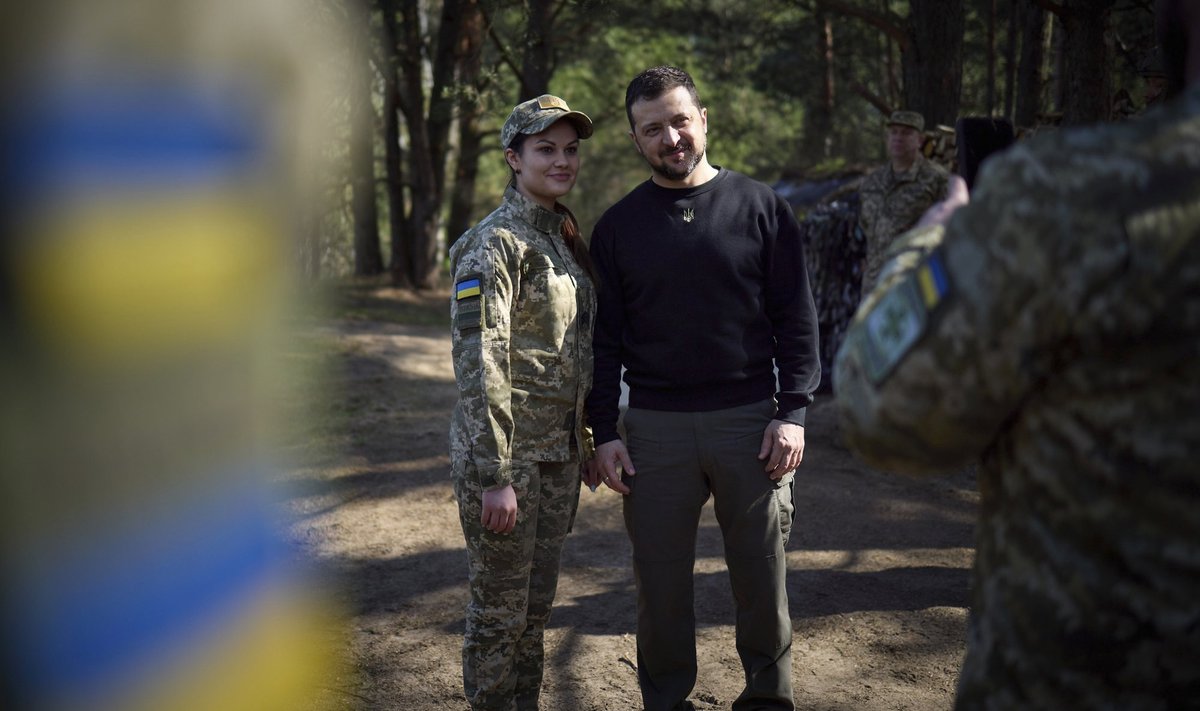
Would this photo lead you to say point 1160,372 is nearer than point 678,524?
Yes

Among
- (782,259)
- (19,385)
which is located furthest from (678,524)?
(19,385)

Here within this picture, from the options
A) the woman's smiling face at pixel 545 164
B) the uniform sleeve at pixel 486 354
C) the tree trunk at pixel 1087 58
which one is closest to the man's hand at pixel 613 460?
the uniform sleeve at pixel 486 354

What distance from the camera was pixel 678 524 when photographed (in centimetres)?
344

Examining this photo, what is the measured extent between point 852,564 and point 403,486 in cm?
310

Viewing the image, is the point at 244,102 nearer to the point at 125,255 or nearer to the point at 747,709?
the point at 125,255

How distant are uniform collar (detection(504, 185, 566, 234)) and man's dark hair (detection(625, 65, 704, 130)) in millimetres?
399

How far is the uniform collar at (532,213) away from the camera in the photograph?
3.30 meters

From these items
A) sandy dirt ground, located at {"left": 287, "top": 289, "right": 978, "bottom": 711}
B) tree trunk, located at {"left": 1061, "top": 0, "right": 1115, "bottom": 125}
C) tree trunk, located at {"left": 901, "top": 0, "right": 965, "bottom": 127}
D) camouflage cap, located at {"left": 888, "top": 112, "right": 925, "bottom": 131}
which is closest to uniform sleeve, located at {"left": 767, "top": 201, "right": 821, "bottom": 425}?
sandy dirt ground, located at {"left": 287, "top": 289, "right": 978, "bottom": 711}

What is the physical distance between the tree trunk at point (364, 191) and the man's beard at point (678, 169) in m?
15.5

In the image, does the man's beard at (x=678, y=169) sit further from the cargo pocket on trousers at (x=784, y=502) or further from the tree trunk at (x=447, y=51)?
the tree trunk at (x=447, y=51)

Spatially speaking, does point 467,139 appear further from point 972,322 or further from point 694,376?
point 972,322

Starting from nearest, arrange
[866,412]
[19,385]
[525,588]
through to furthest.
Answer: [866,412]
[19,385]
[525,588]

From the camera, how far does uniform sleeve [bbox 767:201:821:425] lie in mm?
3387

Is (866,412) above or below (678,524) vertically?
above
